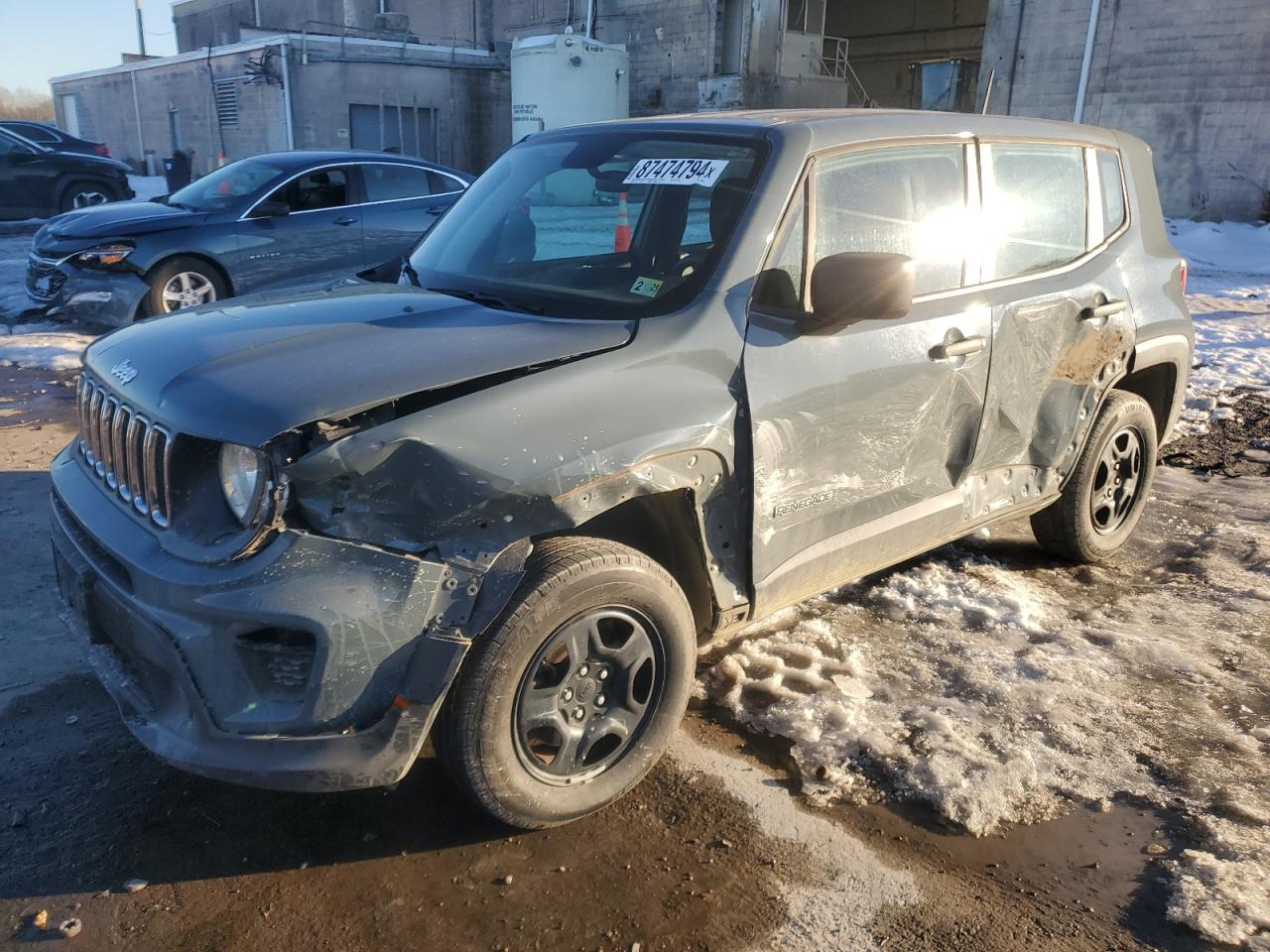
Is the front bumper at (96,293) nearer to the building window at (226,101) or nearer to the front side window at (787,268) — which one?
the front side window at (787,268)

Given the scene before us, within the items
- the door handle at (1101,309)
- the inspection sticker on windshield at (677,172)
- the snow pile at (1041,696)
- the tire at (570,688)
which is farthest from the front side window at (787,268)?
the door handle at (1101,309)

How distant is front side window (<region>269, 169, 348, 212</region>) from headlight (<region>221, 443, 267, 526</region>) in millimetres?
7123

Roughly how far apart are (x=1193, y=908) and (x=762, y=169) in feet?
7.68

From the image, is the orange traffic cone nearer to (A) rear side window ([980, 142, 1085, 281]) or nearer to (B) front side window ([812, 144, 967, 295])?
(B) front side window ([812, 144, 967, 295])

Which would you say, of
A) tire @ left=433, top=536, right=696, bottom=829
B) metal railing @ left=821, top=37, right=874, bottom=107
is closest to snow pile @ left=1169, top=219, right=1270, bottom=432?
tire @ left=433, top=536, right=696, bottom=829

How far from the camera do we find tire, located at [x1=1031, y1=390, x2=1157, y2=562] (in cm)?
439

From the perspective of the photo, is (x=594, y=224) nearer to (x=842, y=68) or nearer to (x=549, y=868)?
(x=549, y=868)

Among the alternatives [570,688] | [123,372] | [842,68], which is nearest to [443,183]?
[123,372]

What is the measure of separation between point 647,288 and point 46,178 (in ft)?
58.5

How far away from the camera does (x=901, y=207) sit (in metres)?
3.40

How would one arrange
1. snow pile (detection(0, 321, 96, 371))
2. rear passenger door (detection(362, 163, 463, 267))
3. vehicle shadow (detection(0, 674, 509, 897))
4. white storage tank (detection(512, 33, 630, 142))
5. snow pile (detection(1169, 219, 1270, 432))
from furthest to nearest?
white storage tank (detection(512, 33, 630, 142)), rear passenger door (detection(362, 163, 463, 267)), snow pile (detection(0, 321, 96, 371)), snow pile (detection(1169, 219, 1270, 432)), vehicle shadow (detection(0, 674, 509, 897))

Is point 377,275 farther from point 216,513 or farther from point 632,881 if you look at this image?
point 632,881

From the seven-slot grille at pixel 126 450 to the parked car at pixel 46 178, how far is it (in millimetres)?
16322

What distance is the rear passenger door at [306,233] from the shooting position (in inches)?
337
